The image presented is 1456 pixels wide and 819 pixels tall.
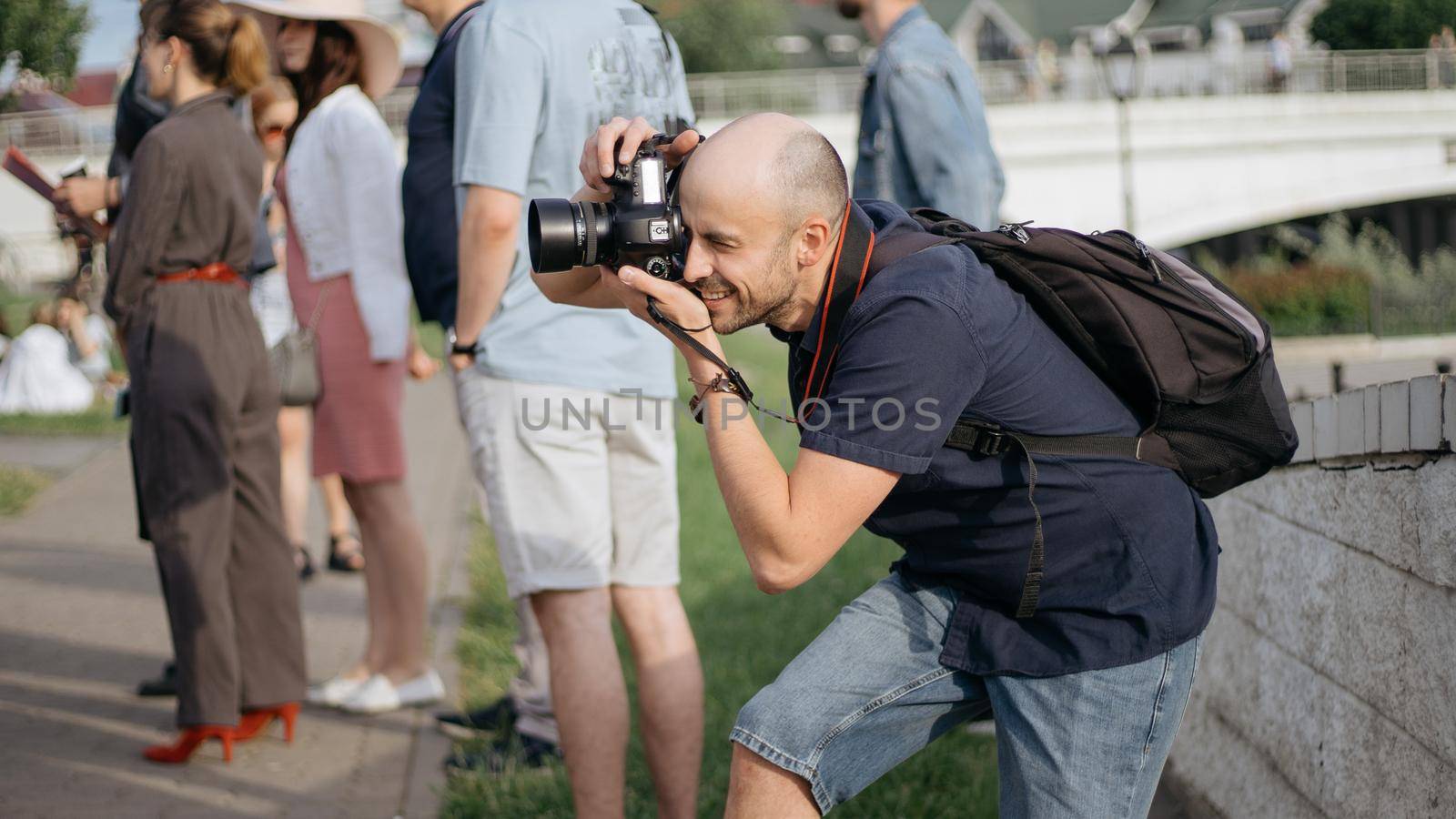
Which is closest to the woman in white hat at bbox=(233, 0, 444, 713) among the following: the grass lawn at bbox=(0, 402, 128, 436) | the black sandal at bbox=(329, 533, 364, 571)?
the black sandal at bbox=(329, 533, 364, 571)

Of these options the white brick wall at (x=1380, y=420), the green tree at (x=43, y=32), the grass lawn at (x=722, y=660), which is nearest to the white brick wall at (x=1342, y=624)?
the white brick wall at (x=1380, y=420)

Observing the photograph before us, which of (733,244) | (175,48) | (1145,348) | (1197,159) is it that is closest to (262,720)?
(175,48)

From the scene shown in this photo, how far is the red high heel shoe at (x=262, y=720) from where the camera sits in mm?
4359

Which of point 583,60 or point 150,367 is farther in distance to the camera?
point 150,367

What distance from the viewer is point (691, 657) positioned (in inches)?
135

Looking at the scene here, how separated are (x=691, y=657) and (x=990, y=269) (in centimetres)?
154

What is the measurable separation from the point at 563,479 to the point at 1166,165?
2952 centimetres

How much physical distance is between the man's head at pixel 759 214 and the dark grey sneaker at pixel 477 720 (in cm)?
260

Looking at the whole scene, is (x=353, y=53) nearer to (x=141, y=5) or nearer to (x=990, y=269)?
(x=141, y=5)

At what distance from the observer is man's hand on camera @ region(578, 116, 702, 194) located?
7.95ft

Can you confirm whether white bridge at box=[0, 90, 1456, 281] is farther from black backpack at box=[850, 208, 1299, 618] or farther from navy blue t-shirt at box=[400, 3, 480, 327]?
black backpack at box=[850, 208, 1299, 618]

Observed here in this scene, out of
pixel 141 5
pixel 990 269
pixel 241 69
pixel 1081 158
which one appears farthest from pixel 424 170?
pixel 1081 158

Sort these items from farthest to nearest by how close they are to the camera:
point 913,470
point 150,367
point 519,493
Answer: point 150,367
point 519,493
point 913,470

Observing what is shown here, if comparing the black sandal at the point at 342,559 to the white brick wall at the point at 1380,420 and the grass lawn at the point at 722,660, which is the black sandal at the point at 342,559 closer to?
the grass lawn at the point at 722,660
